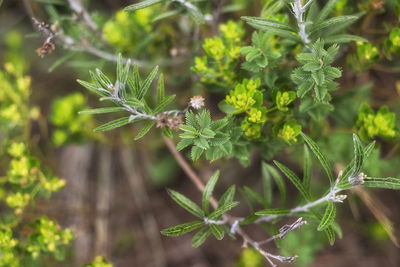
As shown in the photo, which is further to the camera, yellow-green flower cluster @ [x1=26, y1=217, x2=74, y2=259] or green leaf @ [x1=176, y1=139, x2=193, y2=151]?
yellow-green flower cluster @ [x1=26, y1=217, x2=74, y2=259]

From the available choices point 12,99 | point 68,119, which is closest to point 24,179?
point 68,119

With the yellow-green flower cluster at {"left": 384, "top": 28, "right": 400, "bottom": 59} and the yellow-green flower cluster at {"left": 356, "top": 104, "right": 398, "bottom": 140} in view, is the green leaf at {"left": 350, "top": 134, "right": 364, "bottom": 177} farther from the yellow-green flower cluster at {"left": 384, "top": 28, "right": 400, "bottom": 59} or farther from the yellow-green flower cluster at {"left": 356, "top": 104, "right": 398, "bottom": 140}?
the yellow-green flower cluster at {"left": 384, "top": 28, "right": 400, "bottom": 59}

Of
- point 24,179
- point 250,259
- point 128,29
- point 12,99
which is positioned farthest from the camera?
point 250,259

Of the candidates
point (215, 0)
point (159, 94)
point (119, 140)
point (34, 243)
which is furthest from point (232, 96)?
point (119, 140)

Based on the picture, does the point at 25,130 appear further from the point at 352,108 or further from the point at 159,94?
the point at 352,108

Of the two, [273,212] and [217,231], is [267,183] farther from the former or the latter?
[217,231]

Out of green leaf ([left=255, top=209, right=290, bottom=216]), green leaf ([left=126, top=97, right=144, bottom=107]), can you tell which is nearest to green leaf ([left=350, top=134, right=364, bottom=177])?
green leaf ([left=255, top=209, right=290, bottom=216])
